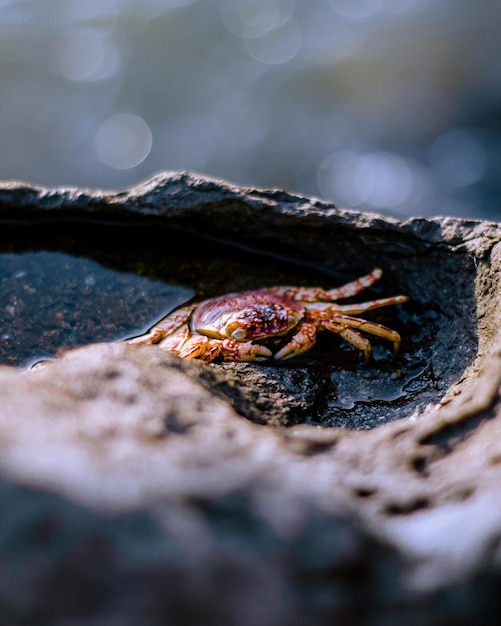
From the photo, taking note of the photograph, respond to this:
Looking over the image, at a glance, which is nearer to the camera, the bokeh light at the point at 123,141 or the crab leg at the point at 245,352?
the crab leg at the point at 245,352

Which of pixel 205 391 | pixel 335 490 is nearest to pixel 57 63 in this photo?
pixel 205 391

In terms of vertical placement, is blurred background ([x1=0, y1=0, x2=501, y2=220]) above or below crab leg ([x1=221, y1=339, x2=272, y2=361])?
above

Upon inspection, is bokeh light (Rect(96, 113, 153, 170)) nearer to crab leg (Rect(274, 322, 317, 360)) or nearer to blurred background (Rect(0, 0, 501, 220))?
blurred background (Rect(0, 0, 501, 220))

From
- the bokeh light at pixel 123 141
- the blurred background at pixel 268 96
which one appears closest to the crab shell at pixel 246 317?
the blurred background at pixel 268 96

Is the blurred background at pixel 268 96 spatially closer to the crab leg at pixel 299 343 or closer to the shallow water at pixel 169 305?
the shallow water at pixel 169 305

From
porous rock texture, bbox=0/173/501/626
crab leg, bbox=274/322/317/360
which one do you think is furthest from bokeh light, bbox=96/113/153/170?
porous rock texture, bbox=0/173/501/626

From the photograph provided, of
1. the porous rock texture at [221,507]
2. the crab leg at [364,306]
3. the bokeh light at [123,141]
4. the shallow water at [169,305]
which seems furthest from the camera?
the bokeh light at [123,141]

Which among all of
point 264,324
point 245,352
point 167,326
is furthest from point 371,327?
point 167,326

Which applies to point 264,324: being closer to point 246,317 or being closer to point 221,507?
point 246,317
